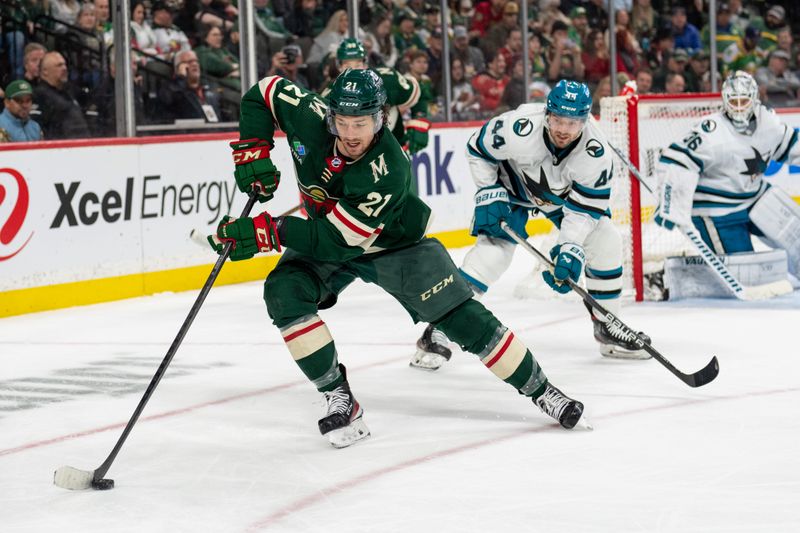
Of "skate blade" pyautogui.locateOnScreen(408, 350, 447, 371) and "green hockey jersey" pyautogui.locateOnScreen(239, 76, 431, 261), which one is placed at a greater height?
"green hockey jersey" pyautogui.locateOnScreen(239, 76, 431, 261)

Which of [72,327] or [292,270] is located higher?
[292,270]

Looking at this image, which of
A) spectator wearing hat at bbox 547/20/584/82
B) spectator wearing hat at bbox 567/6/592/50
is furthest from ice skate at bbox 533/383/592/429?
spectator wearing hat at bbox 567/6/592/50

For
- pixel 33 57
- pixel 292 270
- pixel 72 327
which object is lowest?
pixel 72 327

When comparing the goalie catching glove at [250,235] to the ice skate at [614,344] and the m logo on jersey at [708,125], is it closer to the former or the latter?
the ice skate at [614,344]

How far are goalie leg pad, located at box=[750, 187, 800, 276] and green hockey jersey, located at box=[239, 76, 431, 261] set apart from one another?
3.01 m

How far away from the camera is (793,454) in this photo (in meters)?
3.02

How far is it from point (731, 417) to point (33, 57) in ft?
13.4

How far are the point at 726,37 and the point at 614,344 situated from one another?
25.4ft

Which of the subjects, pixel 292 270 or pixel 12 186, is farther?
pixel 12 186

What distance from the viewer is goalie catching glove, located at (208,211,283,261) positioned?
2.97 m

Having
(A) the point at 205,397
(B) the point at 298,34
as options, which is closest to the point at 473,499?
(A) the point at 205,397

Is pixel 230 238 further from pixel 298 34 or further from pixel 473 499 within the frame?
pixel 298 34

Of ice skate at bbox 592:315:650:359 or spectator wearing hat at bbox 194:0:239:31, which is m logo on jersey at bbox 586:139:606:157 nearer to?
ice skate at bbox 592:315:650:359

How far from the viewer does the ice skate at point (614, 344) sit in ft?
14.1
